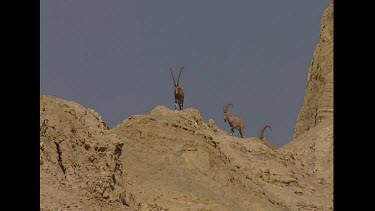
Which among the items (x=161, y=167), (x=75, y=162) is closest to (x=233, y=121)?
(x=161, y=167)

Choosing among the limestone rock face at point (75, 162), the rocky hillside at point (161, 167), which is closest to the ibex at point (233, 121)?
the rocky hillside at point (161, 167)

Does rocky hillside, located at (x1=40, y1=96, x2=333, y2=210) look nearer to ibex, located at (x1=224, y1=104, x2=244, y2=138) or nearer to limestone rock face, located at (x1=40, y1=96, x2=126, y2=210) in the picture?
limestone rock face, located at (x1=40, y1=96, x2=126, y2=210)

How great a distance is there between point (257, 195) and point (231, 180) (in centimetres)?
120

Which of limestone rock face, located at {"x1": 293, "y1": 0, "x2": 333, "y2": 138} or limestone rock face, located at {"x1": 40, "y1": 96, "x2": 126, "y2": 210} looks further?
limestone rock face, located at {"x1": 293, "y1": 0, "x2": 333, "y2": 138}

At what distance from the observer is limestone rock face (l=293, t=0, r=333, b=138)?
47.6 metres

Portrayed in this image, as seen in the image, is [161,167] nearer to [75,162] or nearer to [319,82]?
[75,162]

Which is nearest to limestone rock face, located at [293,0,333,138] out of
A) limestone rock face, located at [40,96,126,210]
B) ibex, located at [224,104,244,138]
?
ibex, located at [224,104,244,138]

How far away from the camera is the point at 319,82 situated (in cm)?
5034

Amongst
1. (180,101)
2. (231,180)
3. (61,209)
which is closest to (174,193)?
(231,180)

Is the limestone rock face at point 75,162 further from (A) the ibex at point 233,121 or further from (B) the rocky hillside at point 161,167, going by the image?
(A) the ibex at point 233,121

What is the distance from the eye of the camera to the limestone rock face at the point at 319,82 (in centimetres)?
4759
